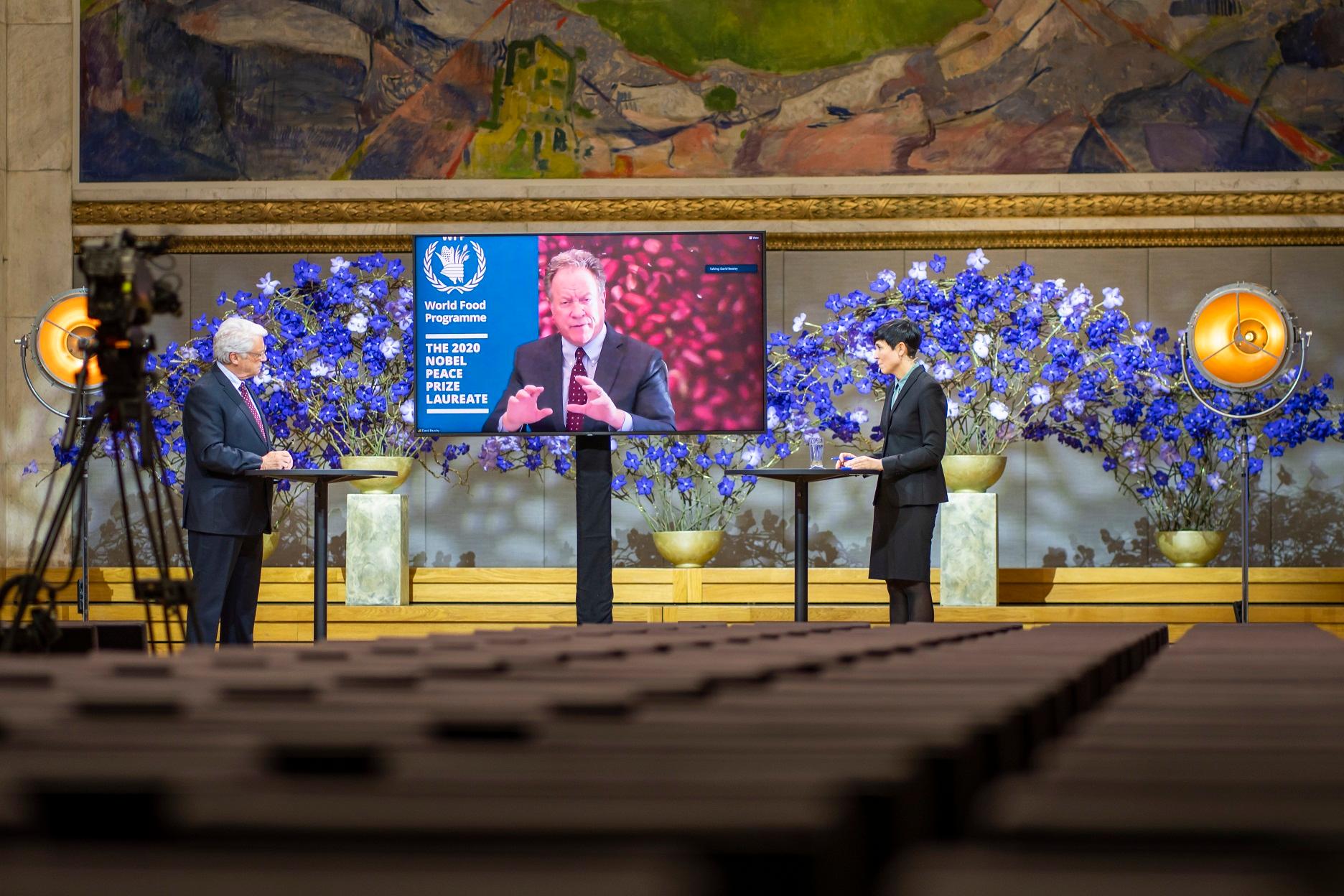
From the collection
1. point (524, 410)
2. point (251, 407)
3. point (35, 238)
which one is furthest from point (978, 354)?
point (35, 238)

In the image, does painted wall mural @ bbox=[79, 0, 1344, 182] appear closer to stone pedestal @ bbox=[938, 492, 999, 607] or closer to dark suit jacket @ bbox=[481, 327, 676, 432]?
stone pedestal @ bbox=[938, 492, 999, 607]

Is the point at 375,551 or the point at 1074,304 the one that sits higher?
the point at 1074,304

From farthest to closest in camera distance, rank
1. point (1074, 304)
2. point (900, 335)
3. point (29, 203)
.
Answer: point (29, 203) < point (1074, 304) < point (900, 335)

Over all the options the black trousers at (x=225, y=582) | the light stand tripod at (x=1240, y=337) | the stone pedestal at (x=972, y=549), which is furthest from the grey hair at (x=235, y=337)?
the light stand tripod at (x=1240, y=337)

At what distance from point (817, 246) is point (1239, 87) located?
2.73 metres

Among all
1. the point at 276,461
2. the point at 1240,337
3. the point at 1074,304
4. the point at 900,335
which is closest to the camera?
the point at 276,461

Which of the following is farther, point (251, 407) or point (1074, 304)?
point (1074, 304)

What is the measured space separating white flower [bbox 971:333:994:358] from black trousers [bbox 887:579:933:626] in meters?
2.27

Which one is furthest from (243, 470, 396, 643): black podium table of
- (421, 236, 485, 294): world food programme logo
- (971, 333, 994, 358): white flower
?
(971, 333, 994, 358): white flower

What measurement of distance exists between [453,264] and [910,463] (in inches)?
85.7

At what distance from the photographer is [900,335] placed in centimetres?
596

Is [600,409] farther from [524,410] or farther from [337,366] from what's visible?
[337,366]

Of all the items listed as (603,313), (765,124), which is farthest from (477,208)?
(603,313)

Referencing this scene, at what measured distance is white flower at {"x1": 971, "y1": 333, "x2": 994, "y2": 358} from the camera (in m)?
7.87
